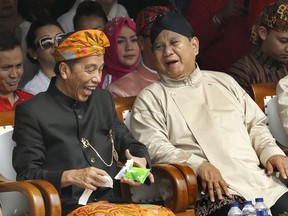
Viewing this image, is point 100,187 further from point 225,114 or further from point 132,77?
point 132,77

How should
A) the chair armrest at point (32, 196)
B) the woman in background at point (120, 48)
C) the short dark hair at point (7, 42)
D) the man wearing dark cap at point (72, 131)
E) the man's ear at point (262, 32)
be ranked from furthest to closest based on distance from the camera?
the woman in background at point (120, 48) < the man's ear at point (262, 32) < the short dark hair at point (7, 42) < the man wearing dark cap at point (72, 131) < the chair armrest at point (32, 196)

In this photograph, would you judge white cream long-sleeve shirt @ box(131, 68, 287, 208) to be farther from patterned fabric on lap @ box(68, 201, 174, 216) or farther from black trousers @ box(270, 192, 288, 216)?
patterned fabric on lap @ box(68, 201, 174, 216)

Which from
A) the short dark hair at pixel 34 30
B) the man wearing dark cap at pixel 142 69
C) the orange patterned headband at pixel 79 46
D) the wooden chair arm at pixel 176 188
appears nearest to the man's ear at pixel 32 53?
the short dark hair at pixel 34 30

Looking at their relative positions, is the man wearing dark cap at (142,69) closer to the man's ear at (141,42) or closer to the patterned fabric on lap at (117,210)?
the man's ear at (141,42)

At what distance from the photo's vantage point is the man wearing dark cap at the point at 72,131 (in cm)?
620

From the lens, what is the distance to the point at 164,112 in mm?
7023

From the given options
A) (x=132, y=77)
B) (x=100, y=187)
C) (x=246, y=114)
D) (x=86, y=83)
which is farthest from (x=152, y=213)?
(x=132, y=77)

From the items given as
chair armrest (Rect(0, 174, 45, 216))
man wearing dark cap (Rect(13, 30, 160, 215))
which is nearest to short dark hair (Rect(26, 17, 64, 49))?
man wearing dark cap (Rect(13, 30, 160, 215))

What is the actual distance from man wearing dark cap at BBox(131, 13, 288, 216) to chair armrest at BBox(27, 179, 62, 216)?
1.05 metres

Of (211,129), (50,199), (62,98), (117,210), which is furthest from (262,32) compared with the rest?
(50,199)

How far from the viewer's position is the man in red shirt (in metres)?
7.29

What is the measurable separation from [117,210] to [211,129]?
125cm

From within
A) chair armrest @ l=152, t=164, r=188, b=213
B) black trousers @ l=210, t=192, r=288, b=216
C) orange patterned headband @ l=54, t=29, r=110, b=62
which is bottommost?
black trousers @ l=210, t=192, r=288, b=216

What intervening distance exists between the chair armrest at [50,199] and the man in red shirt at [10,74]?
1.41 metres
